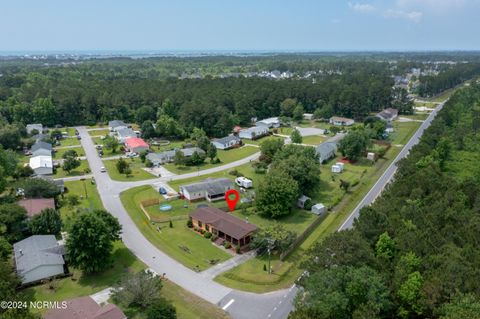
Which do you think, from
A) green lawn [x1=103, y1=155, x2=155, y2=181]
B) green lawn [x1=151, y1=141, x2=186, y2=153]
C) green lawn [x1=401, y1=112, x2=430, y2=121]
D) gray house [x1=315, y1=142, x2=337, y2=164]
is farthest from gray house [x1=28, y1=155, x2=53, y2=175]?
green lawn [x1=401, y1=112, x2=430, y2=121]

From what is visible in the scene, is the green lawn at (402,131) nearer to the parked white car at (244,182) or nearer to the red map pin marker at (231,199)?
the parked white car at (244,182)

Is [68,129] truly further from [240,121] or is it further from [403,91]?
[403,91]

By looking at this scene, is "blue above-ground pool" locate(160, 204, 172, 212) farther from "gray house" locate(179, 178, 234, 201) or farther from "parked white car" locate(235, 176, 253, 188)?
"parked white car" locate(235, 176, 253, 188)

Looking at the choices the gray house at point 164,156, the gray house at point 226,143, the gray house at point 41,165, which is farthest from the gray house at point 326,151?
the gray house at point 41,165

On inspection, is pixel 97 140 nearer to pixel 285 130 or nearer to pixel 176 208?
pixel 176 208

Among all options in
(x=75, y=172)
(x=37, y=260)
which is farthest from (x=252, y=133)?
(x=37, y=260)

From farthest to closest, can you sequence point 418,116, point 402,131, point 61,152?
point 418,116
point 402,131
point 61,152
